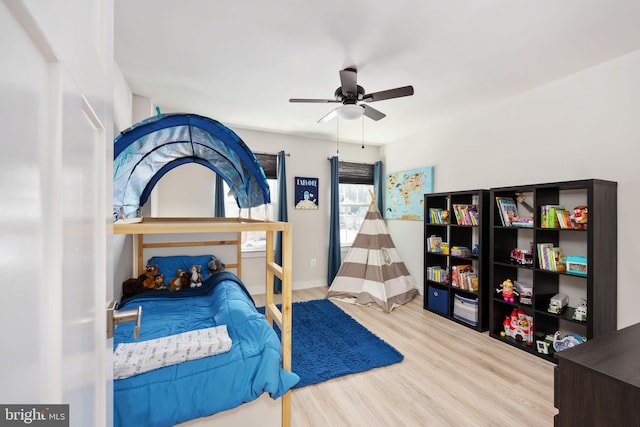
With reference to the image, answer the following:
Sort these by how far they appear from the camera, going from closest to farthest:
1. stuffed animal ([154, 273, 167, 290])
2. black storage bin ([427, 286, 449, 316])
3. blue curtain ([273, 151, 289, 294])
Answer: stuffed animal ([154, 273, 167, 290]) → black storage bin ([427, 286, 449, 316]) → blue curtain ([273, 151, 289, 294])

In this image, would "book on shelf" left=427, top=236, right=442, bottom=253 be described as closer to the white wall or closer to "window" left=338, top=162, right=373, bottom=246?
the white wall

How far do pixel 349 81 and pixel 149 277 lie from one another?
269 cm

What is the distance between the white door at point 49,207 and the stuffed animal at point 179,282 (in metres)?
2.66

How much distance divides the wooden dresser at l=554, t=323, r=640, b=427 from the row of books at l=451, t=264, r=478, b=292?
6.83ft

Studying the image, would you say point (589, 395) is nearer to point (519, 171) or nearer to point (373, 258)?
point (519, 171)

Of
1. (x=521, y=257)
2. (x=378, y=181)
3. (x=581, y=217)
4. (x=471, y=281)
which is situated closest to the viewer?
(x=581, y=217)

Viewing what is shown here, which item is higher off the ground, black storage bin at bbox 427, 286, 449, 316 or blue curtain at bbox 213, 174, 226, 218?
blue curtain at bbox 213, 174, 226, 218

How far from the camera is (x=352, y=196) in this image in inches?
204

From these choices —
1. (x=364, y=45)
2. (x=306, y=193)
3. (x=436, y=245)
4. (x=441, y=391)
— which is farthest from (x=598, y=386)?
(x=306, y=193)

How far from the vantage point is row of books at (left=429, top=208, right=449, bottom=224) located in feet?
11.7

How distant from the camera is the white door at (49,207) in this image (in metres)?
0.24

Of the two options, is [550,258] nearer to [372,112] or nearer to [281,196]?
[372,112]

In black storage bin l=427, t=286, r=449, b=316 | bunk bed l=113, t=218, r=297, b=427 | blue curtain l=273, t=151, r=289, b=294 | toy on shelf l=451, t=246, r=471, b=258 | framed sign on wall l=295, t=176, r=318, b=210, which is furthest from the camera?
framed sign on wall l=295, t=176, r=318, b=210

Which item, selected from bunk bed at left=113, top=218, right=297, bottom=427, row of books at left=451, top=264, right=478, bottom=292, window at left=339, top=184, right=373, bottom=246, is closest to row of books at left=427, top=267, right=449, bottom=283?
row of books at left=451, top=264, right=478, bottom=292
